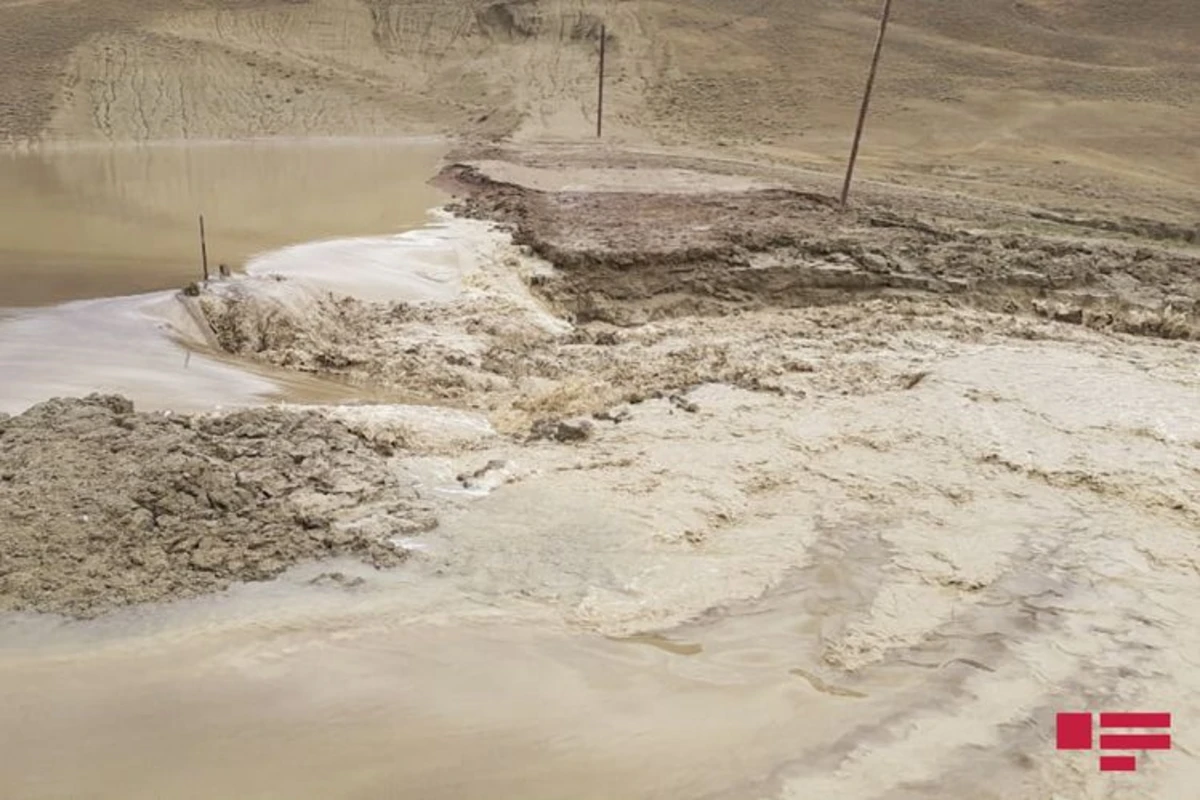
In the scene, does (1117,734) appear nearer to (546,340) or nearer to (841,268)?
(546,340)

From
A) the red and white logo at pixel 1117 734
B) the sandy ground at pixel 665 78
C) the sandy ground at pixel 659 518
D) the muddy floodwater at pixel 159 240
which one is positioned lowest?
the red and white logo at pixel 1117 734

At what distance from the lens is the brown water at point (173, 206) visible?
995cm

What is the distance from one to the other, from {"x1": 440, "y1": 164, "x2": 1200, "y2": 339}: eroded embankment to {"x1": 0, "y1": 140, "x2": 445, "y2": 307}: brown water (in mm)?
3786

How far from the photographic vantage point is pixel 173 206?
14.7 meters

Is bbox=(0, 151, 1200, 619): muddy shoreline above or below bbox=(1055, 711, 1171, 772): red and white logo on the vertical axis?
above

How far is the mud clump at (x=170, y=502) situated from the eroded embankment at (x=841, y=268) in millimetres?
5688

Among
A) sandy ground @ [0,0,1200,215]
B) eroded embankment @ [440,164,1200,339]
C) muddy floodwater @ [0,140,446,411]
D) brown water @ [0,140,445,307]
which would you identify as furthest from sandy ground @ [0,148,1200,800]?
sandy ground @ [0,0,1200,215]

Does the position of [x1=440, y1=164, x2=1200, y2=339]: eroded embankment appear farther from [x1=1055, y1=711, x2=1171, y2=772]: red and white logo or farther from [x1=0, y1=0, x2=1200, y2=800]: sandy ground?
[x1=1055, y1=711, x2=1171, y2=772]: red and white logo

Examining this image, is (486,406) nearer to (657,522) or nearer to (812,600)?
(657,522)

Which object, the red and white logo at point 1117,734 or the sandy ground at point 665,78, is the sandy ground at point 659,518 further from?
the sandy ground at point 665,78

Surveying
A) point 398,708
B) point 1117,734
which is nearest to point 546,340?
point 398,708

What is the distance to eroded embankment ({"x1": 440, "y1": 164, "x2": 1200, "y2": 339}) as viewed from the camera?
1041 centimetres

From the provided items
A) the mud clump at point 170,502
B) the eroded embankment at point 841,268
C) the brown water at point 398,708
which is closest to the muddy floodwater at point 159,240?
the mud clump at point 170,502

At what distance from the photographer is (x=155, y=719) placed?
321cm
